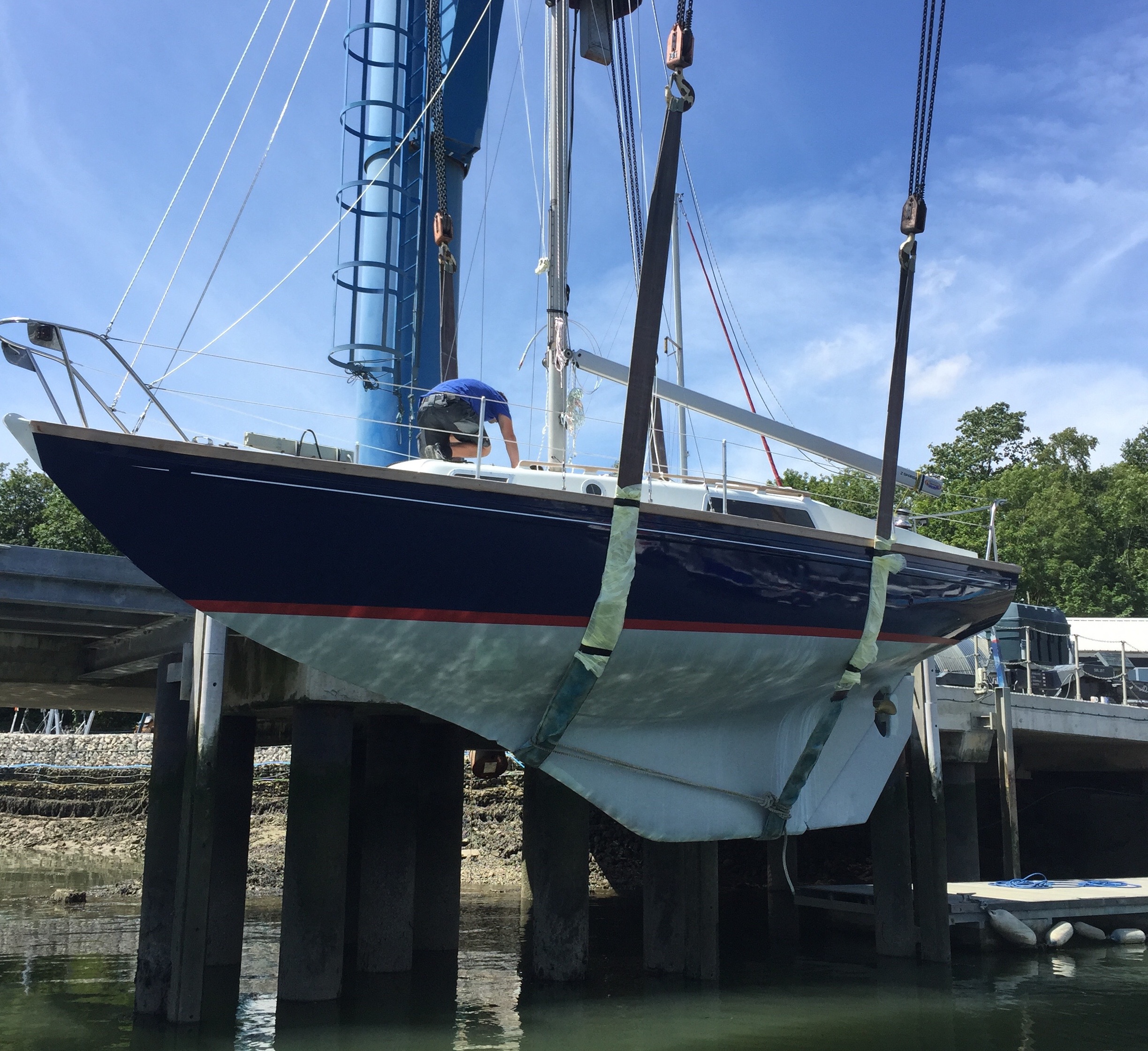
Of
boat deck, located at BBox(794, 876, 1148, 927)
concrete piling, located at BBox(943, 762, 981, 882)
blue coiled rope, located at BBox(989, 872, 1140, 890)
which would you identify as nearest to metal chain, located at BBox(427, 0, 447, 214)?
concrete piling, located at BBox(943, 762, 981, 882)

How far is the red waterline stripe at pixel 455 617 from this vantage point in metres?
6.23

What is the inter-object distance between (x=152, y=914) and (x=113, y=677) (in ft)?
12.8

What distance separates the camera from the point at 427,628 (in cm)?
655

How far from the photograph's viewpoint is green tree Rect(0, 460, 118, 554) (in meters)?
29.5

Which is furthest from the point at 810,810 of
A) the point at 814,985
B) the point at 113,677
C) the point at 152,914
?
the point at 113,677

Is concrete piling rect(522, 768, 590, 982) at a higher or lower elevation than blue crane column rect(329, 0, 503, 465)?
lower

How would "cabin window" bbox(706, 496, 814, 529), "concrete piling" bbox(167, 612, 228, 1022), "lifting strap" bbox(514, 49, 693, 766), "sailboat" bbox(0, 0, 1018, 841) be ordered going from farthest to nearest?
1. "cabin window" bbox(706, 496, 814, 529)
2. "concrete piling" bbox(167, 612, 228, 1022)
3. "lifting strap" bbox(514, 49, 693, 766)
4. "sailboat" bbox(0, 0, 1018, 841)

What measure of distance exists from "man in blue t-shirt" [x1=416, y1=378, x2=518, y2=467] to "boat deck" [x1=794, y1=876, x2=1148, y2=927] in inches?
259

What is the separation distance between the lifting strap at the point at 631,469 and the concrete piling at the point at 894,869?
14.9ft

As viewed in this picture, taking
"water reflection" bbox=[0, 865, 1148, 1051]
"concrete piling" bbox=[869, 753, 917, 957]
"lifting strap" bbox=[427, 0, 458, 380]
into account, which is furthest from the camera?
"concrete piling" bbox=[869, 753, 917, 957]

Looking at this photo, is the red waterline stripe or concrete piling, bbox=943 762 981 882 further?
concrete piling, bbox=943 762 981 882

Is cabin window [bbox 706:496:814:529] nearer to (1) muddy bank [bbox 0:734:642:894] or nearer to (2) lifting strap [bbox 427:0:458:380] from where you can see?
(2) lifting strap [bbox 427:0:458:380]

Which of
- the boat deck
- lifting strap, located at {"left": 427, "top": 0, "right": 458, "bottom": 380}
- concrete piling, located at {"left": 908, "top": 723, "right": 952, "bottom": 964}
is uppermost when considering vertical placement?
lifting strap, located at {"left": 427, "top": 0, "right": 458, "bottom": 380}

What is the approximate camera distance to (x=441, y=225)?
31.7ft
